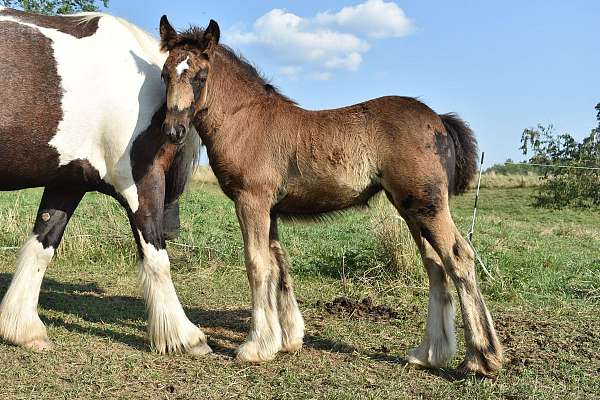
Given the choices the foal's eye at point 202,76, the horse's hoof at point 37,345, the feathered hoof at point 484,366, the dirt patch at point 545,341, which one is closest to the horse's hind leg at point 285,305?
the foal's eye at point 202,76

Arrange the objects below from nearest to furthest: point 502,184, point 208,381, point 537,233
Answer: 1. point 208,381
2. point 537,233
3. point 502,184

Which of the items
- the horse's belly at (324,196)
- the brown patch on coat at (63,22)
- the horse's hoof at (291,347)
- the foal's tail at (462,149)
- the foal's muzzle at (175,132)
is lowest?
the horse's hoof at (291,347)

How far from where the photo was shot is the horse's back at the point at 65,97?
4.36 metres

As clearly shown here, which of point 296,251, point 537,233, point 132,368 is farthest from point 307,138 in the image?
point 537,233

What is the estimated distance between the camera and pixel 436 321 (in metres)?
4.43

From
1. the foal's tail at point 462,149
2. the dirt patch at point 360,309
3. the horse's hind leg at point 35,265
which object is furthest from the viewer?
the dirt patch at point 360,309

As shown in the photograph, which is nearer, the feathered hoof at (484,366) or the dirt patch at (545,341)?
the feathered hoof at (484,366)

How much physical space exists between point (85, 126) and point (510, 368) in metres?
3.79

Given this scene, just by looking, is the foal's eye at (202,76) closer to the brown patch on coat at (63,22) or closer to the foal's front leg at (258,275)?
the foal's front leg at (258,275)

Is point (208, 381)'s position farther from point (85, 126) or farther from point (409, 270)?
point (409, 270)

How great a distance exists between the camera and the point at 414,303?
643cm

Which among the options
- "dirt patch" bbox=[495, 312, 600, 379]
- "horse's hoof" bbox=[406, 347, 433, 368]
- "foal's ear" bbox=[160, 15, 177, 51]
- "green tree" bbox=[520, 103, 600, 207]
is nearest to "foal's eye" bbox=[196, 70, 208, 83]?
"foal's ear" bbox=[160, 15, 177, 51]

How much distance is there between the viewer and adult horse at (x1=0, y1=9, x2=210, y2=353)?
4.40m

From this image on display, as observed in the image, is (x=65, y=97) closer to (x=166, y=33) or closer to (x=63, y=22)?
(x=63, y=22)
